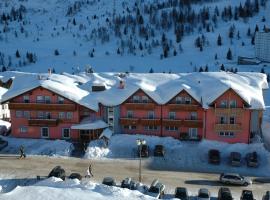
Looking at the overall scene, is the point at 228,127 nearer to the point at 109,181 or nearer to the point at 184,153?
the point at 184,153


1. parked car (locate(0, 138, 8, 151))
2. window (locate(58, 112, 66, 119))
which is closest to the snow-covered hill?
window (locate(58, 112, 66, 119))

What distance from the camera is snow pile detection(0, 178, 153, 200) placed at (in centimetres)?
3559

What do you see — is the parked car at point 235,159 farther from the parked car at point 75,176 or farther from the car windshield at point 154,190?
the parked car at point 75,176

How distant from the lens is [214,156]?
4781cm

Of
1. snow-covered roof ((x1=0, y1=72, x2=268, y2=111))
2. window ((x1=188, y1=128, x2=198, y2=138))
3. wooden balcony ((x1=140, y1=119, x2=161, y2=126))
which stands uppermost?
snow-covered roof ((x1=0, y1=72, x2=268, y2=111))

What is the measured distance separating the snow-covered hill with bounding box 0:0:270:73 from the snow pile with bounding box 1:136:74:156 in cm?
8169

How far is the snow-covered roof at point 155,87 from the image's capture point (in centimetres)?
5222

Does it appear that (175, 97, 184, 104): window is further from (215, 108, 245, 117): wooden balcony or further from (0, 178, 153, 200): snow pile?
(0, 178, 153, 200): snow pile

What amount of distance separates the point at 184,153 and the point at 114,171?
29.9 feet

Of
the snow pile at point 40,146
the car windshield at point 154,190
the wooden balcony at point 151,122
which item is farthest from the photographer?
the wooden balcony at point 151,122

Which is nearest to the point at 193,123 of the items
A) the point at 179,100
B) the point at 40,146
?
the point at 179,100

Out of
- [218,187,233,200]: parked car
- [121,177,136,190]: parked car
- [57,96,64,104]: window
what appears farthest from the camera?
[57,96,64,104]: window

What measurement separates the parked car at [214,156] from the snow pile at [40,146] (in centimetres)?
1567

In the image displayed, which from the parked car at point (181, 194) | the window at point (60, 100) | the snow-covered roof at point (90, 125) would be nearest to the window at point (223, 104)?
the snow-covered roof at point (90, 125)
